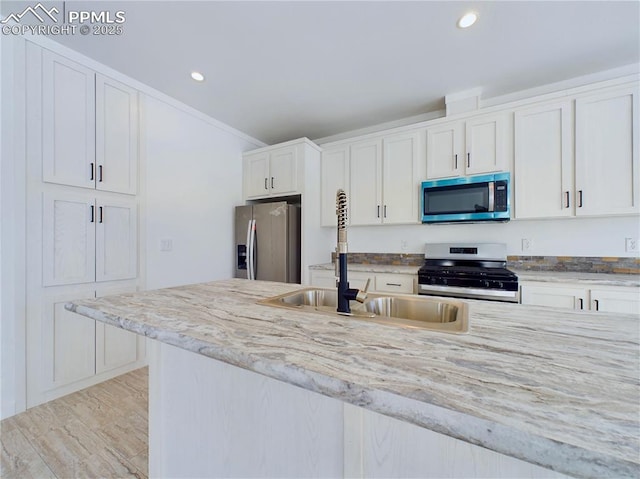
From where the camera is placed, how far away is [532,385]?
1.58 ft

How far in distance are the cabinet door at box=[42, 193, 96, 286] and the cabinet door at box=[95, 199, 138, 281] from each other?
0.05 m

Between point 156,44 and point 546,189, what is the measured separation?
3.42 m

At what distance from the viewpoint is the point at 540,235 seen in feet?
8.29

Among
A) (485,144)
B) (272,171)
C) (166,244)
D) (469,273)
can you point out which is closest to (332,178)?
(272,171)

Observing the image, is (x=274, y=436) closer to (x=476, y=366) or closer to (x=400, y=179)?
(x=476, y=366)

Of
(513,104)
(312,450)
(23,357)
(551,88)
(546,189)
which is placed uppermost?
(551,88)

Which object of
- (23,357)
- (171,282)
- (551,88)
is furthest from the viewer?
(171,282)

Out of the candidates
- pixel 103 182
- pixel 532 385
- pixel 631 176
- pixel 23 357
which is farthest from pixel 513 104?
pixel 23 357

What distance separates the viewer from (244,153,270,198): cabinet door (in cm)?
335

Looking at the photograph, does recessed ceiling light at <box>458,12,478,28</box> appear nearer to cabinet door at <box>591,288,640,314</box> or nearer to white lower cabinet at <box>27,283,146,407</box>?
cabinet door at <box>591,288,640,314</box>

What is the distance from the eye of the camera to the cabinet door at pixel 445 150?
8.48 feet

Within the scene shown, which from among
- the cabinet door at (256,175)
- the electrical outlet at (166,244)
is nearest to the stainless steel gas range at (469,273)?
the cabinet door at (256,175)

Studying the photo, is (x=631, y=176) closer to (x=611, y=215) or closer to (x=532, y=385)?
(x=611, y=215)

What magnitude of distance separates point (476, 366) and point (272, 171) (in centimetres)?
312
